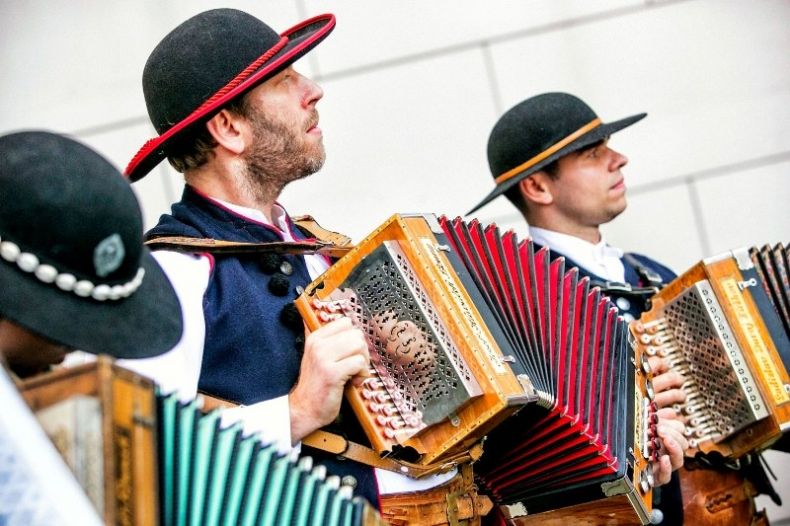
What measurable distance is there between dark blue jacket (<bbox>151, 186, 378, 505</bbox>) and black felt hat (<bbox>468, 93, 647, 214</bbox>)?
4.99 ft

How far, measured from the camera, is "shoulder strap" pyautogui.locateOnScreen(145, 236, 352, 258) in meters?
2.47

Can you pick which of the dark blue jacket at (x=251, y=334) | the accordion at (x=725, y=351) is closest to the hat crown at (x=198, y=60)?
the dark blue jacket at (x=251, y=334)

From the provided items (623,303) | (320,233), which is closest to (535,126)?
(623,303)

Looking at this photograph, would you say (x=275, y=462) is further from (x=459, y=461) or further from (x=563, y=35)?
(x=563, y=35)

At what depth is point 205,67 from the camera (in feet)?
8.51

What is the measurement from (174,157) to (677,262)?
2.73 metres

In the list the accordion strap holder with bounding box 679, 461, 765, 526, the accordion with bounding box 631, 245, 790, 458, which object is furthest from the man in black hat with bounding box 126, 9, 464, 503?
the accordion strap holder with bounding box 679, 461, 765, 526

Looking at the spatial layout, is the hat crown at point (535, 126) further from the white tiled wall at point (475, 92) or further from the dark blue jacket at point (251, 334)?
the dark blue jacket at point (251, 334)

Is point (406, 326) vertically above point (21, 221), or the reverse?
point (21, 221)

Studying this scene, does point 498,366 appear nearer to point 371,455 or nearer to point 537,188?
point 371,455

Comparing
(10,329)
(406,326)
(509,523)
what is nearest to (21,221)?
(10,329)

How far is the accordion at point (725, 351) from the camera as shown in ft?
10.7

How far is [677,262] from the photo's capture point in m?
4.82

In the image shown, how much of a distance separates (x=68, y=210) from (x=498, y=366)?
3.38 ft
